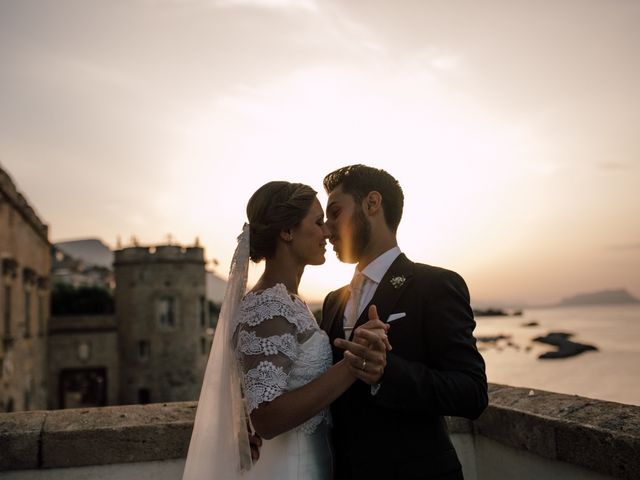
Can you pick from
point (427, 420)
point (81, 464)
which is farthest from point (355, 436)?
point (81, 464)

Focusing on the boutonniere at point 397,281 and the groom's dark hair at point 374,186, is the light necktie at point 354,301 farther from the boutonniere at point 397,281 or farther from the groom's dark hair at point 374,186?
the groom's dark hair at point 374,186

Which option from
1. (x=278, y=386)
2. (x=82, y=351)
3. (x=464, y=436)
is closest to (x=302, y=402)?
(x=278, y=386)

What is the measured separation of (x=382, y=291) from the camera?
107 inches

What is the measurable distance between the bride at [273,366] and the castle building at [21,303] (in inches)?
672

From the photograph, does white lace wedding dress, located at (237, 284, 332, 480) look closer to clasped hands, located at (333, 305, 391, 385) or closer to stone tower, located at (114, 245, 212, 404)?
clasped hands, located at (333, 305, 391, 385)

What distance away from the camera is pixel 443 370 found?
8.05 feet

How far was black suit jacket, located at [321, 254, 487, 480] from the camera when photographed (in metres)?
2.35

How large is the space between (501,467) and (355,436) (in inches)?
54.4

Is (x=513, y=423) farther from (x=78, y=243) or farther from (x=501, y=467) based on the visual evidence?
(x=78, y=243)

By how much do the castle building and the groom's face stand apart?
1747 cm

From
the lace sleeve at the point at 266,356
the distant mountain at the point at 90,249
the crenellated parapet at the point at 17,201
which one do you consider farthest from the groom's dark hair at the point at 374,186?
the distant mountain at the point at 90,249

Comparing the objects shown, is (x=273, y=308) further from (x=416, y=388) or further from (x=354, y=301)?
(x=416, y=388)

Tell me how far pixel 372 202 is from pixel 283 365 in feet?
3.09

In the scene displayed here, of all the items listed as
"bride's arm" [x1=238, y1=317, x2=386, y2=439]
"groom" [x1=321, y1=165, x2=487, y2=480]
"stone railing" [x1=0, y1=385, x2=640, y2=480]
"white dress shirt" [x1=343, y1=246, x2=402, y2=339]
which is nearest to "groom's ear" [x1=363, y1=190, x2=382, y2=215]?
"groom" [x1=321, y1=165, x2=487, y2=480]
